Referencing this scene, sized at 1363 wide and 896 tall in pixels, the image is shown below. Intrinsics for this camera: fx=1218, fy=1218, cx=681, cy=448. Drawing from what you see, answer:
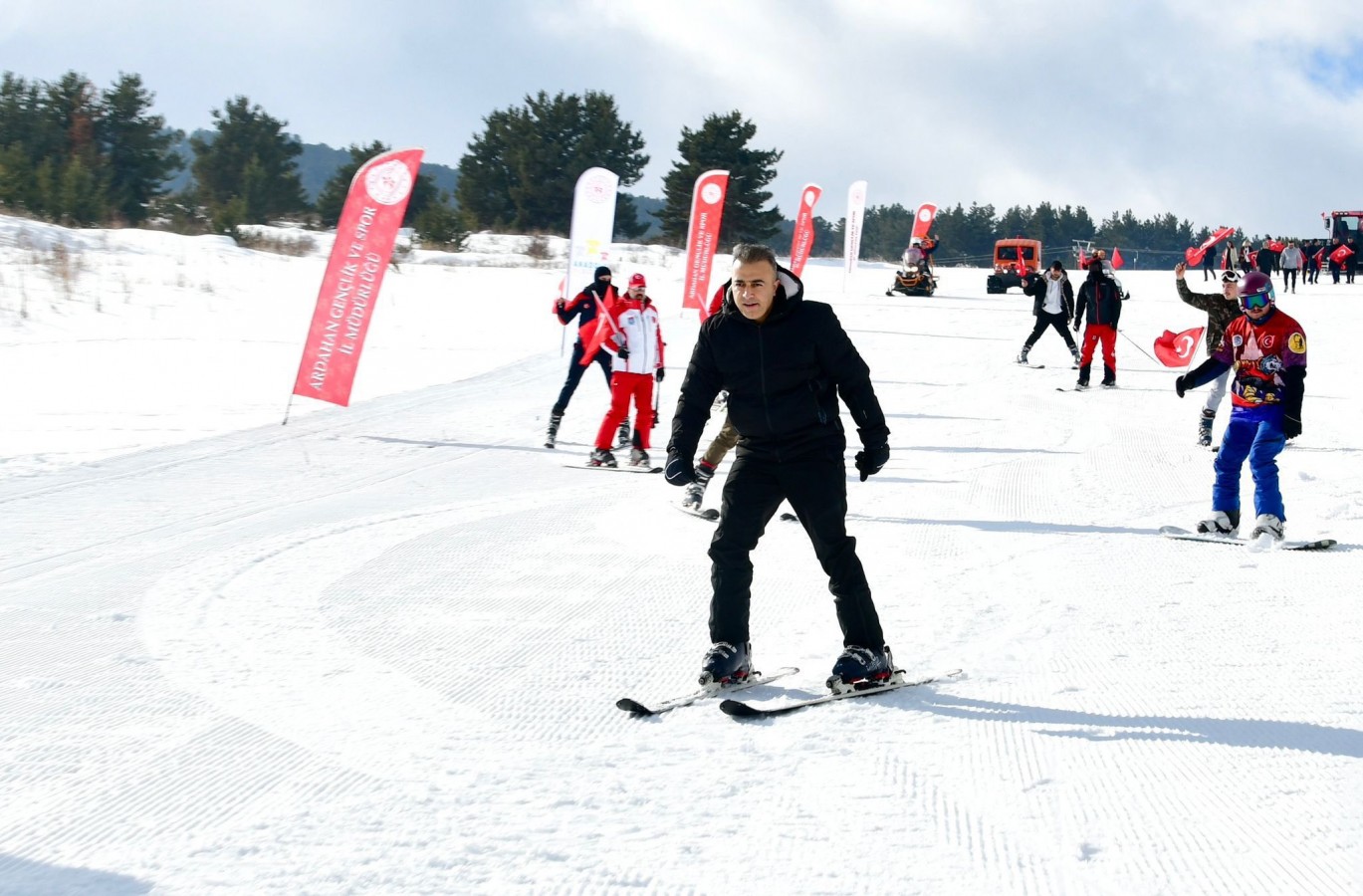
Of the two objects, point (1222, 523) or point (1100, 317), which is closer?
point (1222, 523)

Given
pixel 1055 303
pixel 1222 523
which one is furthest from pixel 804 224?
pixel 1222 523

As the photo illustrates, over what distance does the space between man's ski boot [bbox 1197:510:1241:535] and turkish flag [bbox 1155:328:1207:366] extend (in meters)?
4.07

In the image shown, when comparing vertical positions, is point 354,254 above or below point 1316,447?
above

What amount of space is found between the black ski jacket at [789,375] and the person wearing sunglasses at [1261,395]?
3859mm

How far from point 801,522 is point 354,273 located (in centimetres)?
925

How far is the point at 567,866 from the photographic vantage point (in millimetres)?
2836

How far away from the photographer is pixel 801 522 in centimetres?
399

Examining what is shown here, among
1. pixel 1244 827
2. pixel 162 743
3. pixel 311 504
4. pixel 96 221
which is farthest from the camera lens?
pixel 96 221

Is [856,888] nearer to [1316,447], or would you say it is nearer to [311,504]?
[311,504]

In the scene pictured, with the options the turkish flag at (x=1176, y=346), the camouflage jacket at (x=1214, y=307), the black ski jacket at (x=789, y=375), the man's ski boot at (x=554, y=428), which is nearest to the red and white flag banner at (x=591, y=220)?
Answer: the man's ski boot at (x=554, y=428)

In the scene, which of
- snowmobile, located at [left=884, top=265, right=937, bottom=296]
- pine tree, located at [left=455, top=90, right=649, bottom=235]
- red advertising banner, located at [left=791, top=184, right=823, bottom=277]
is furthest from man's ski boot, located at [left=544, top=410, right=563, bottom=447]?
pine tree, located at [left=455, top=90, right=649, bottom=235]

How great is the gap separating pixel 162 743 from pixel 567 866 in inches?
63.0

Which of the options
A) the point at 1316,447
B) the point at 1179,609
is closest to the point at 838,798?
the point at 1179,609

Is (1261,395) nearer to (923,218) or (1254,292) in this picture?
(1254,292)
